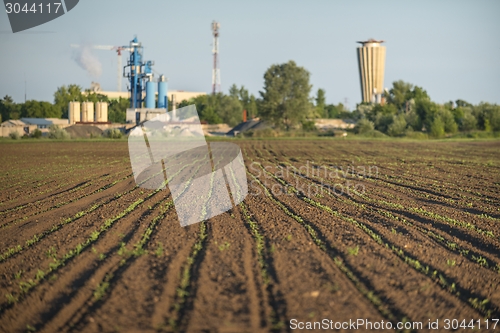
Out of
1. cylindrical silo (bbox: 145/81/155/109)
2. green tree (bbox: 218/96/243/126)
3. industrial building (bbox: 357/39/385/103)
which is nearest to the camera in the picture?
cylindrical silo (bbox: 145/81/155/109)

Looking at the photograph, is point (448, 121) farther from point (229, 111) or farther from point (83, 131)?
point (229, 111)

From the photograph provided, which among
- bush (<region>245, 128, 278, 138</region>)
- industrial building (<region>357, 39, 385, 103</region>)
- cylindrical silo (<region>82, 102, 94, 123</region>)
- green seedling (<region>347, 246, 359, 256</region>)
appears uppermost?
industrial building (<region>357, 39, 385, 103</region>)

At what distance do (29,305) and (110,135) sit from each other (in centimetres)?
5438

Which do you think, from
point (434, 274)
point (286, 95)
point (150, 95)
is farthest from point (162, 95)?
point (434, 274)

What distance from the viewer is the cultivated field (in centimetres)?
593

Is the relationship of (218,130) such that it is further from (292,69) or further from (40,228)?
(40,228)

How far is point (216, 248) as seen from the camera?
8.60 meters

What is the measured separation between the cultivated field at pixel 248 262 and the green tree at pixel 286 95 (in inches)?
2424

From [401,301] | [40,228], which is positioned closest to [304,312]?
[401,301]

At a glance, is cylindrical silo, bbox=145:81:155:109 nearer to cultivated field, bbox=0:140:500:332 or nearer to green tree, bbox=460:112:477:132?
green tree, bbox=460:112:477:132

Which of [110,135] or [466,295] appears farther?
[110,135]

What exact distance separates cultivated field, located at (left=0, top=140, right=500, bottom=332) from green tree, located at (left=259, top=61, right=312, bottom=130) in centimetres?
6158

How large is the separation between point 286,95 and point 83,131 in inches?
1104

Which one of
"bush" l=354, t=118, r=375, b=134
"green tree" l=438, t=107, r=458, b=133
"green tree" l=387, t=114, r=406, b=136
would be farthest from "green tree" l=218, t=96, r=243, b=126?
"green tree" l=438, t=107, r=458, b=133
